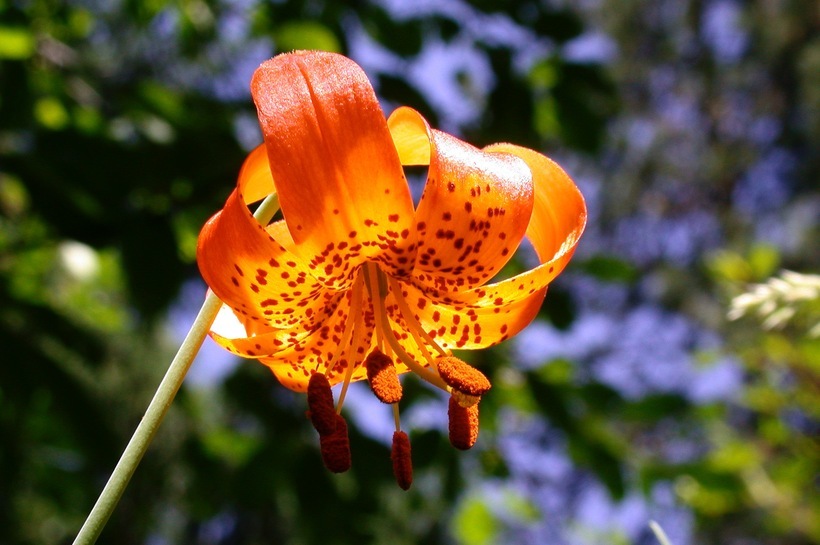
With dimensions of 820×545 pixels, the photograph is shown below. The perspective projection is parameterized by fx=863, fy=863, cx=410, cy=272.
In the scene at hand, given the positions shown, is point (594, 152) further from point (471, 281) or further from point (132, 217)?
point (471, 281)

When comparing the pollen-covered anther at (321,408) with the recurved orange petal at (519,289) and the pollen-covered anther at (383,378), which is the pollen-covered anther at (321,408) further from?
the recurved orange petal at (519,289)

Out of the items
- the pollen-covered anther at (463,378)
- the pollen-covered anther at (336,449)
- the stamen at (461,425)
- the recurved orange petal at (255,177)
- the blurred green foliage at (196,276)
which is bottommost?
the blurred green foliage at (196,276)

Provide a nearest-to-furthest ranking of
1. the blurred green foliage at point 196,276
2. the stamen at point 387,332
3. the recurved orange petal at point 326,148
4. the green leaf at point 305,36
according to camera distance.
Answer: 1. the recurved orange petal at point 326,148
2. the stamen at point 387,332
3. the blurred green foliage at point 196,276
4. the green leaf at point 305,36

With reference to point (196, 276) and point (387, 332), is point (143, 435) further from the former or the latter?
point (196, 276)

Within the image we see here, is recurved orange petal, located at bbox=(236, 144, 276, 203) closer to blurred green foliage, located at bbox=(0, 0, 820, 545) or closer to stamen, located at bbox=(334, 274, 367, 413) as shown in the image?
stamen, located at bbox=(334, 274, 367, 413)

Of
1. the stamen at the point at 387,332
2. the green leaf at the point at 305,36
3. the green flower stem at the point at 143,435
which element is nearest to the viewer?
the green flower stem at the point at 143,435

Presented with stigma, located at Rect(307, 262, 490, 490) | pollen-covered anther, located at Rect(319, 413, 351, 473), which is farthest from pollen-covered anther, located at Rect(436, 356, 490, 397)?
pollen-covered anther, located at Rect(319, 413, 351, 473)

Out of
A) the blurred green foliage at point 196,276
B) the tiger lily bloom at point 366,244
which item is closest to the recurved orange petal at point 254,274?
the tiger lily bloom at point 366,244
